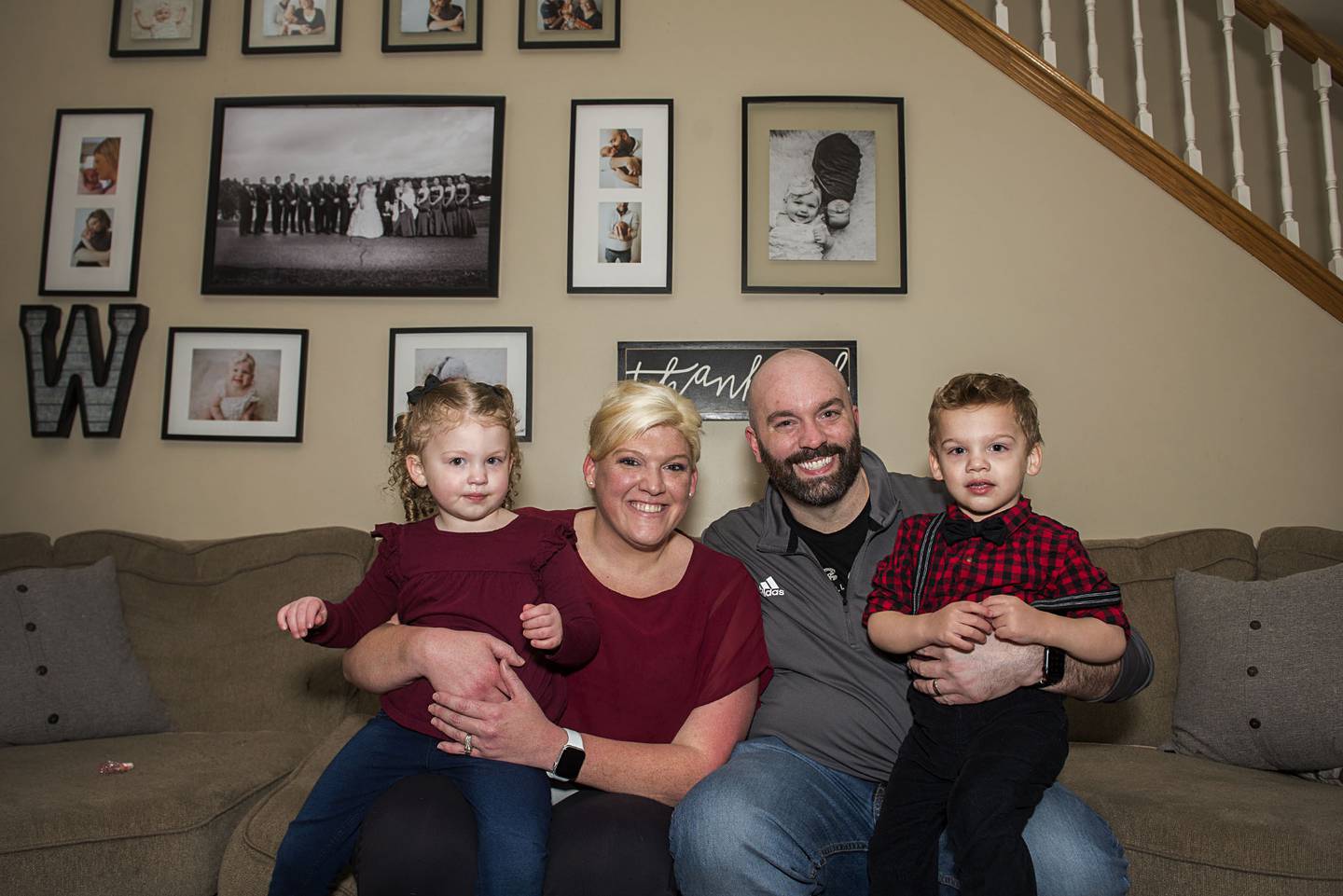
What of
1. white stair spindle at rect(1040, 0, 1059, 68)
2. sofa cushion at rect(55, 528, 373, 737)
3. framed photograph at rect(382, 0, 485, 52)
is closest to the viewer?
sofa cushion at rect(55, 528, 373, 737)

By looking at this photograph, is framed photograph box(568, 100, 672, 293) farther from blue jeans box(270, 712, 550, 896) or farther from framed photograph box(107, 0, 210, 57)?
blue jeans box(270, 712, 550, 896)

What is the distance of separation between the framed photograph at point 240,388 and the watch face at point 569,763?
1735 mm

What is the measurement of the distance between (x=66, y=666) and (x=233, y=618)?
1.25ft

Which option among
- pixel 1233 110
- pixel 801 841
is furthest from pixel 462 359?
pixel 1233 110

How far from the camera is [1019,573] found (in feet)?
5.43

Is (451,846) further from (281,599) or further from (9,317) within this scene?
(9,317)

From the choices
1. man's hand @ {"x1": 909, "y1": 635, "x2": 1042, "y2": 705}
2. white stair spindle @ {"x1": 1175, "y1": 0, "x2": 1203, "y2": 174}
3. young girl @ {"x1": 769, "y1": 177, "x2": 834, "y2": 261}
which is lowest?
man's hand @ {"x1": 909, "y1": 635, "x2": 1042, "y2": 705}

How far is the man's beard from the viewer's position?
6.59 ft

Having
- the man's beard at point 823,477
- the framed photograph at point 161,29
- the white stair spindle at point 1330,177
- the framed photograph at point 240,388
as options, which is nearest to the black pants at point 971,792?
the man's beard at point 823,477

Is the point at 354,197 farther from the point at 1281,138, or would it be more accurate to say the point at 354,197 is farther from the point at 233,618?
the point at 1281,138

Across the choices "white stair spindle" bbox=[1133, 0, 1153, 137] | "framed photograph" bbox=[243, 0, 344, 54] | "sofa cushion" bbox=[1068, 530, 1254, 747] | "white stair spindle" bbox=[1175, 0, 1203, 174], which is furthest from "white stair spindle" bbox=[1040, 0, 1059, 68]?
"framed photograph" bbox=[243, 0, 344, 54]

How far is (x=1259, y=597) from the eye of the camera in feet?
7.06

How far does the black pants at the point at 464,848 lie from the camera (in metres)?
1.45

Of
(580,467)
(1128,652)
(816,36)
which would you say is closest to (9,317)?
(580,467)
